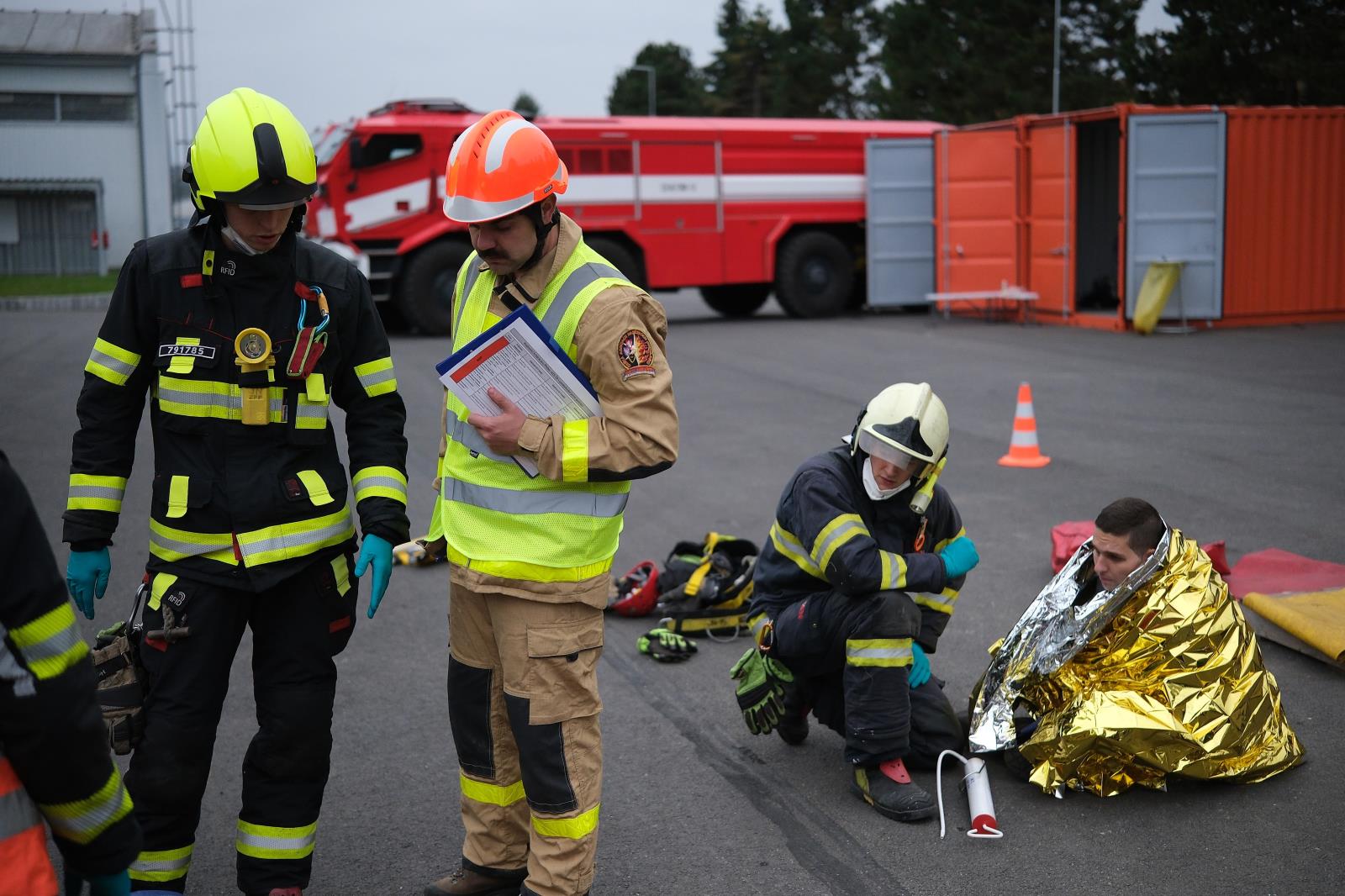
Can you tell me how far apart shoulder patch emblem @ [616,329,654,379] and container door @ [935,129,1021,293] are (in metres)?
16.3

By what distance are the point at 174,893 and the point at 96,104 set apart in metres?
26.6

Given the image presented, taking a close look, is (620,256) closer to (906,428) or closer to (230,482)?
(906,428)

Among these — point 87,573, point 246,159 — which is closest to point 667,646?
point 87,573

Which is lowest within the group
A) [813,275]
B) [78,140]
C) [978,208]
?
[813,275]

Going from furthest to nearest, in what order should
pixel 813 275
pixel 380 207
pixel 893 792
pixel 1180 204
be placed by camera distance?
pixel 813 275 → pixel 380 207 → pixel 1180 204 → pixel 893 792

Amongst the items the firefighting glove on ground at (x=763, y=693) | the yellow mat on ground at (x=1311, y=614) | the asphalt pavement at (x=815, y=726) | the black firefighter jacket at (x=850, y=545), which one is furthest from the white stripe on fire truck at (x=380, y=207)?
the firefighting glove on ground at (x=763, y=693)

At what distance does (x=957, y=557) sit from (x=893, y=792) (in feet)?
2.47

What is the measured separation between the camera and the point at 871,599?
388cm

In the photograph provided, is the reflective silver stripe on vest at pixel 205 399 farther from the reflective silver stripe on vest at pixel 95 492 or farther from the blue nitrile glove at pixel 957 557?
the blue nitrile glove at pixel 957 557

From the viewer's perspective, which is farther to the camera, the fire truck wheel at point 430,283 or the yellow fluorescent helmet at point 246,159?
the fire truck wheel at point 430,283

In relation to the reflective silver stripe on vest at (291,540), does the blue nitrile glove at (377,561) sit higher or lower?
lower

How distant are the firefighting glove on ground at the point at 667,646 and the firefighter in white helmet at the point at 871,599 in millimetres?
994

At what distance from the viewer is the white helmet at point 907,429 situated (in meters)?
3.83

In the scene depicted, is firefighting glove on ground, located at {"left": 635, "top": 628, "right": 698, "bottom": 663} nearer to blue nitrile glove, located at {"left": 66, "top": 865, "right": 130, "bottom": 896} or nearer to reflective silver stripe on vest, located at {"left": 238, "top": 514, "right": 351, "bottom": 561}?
reflective silver stripe on vest, located at {"left": 238, "top": 514, "right": 351, "bottom": 561}
